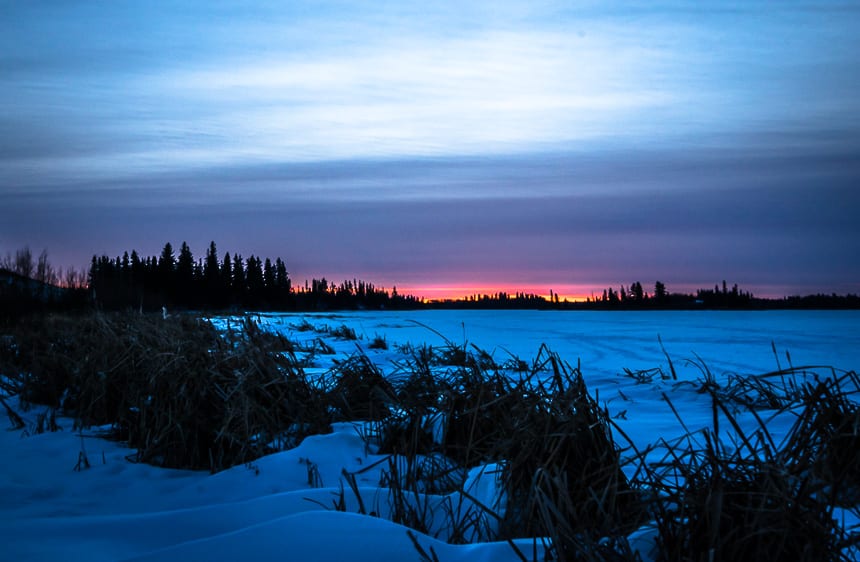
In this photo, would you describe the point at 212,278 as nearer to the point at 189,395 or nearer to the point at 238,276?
the point at 238,276

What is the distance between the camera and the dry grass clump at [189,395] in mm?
3449

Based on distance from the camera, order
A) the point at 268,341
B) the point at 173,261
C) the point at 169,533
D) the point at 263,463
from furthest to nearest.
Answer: the point at 173,261 → the point at 268,341 → the point at 263,463 → the point at 169,533

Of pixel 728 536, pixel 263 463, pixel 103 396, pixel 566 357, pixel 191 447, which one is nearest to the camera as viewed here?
pixel 728 536

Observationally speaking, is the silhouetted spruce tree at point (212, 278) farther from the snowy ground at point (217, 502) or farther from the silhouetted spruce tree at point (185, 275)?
the snowy ground at point (217, 502)

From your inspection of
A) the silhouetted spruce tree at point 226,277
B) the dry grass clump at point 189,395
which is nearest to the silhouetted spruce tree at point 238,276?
the silhouetted spruce tree at point 226,277

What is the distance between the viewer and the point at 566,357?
352 inches

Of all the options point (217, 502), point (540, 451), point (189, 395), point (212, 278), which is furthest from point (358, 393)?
point (212, 278)

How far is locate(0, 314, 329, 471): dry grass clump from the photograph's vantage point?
3.45m

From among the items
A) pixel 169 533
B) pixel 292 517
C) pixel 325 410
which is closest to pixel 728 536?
pixel 292 517

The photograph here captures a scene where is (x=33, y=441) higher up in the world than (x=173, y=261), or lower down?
lower down

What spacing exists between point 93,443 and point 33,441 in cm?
36

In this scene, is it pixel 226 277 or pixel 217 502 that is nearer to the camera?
pixel 217 502

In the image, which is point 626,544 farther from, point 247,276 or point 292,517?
point 247,276

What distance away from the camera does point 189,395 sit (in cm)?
379
